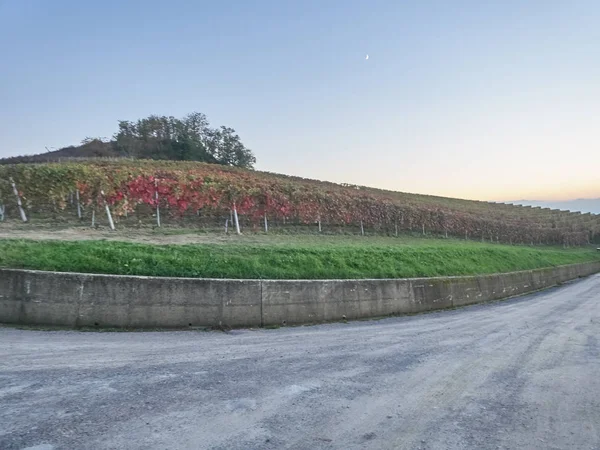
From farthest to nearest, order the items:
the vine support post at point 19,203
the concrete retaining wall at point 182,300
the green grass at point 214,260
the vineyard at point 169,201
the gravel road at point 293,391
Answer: the vineyard at point 169,201 → the vine support post at point 19,203 → the green grass at point 214,260 → the concrete retaining wall at point 182,300 → the gravel road at point 293,391

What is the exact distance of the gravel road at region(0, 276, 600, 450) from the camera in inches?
173

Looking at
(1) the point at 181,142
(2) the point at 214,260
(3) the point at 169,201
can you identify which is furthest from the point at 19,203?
(1) the point at 181,142

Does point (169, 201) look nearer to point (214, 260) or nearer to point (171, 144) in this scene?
point (214, 260)

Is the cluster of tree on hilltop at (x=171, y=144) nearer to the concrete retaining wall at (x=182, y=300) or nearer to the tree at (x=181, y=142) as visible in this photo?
the tree at (x=181, y=142)

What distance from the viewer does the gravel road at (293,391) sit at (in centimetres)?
439

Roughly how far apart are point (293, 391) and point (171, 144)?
68.4 meters

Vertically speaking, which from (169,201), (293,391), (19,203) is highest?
(169,201)

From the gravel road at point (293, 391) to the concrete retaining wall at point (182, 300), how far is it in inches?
20.5

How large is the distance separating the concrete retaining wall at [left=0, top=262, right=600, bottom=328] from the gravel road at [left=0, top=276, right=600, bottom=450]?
0.52 metres

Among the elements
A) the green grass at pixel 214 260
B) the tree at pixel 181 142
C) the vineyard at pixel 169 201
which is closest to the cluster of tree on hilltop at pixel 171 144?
the tree at pixel 181 142

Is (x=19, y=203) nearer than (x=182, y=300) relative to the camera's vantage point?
No

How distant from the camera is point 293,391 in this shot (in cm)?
570

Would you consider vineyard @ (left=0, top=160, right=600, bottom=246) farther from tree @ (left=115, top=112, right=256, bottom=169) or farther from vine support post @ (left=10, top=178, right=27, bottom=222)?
tree @ (left=115, top=112, right=256, bottom=169)

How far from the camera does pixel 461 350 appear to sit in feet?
27.4
